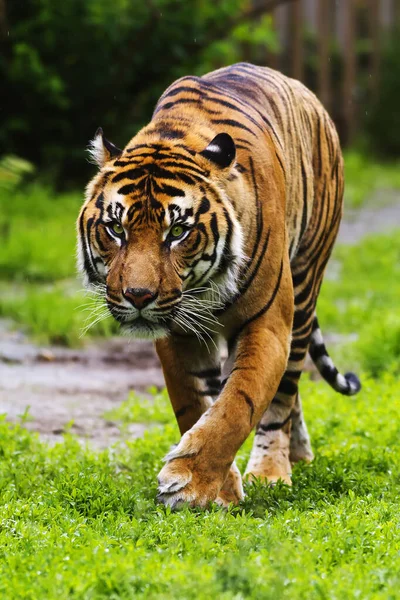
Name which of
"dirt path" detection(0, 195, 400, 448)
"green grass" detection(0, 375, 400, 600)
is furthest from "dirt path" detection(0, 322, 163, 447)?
"green grass" detection(0, 375, 400, 600)

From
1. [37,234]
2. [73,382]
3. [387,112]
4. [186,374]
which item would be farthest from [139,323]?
[387,112]

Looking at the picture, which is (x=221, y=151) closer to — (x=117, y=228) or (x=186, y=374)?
(x=117, y=228)

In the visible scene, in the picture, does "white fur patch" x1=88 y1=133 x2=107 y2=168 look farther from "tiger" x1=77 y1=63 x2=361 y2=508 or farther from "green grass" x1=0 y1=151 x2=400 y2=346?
"green grass" x1=0 y1=151 x2=400 y2=346

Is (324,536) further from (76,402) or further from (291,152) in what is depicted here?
(76,402)

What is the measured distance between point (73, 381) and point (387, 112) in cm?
1151

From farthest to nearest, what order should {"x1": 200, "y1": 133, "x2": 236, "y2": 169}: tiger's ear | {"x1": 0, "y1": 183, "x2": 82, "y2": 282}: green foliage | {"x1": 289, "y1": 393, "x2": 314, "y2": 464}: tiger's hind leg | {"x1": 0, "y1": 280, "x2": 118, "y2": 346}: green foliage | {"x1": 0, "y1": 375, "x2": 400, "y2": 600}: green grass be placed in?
{"x1": 0, "y1": 183, "x2": 82, "y2": 282}: green foliage, {"x1": 0, "y1": 280, "x2": 118, "y2": 346}: green foliage, {"x1": 289, "y1": 393, "x2": 314, "y2": 464}: tiger's hind leg, {"x1": 200, "y1": 133, "x2": 236, "y2": 169}: tiger's ear, {"x1": 0, "y1": 375, "x2": 400, "y2": 600}: green grass

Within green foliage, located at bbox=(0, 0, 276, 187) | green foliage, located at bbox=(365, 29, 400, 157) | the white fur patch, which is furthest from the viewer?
green foliage, located at bbox=(365, 29, 400, 157)

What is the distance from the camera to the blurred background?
7.42 m

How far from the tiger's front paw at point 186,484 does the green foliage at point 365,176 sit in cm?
1053

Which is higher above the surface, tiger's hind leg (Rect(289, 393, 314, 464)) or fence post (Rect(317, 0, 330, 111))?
fence post (Rect(317, 0, 330, 111))

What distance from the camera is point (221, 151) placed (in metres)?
3.90

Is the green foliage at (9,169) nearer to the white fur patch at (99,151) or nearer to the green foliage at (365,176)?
the white fur patch at (99,151)

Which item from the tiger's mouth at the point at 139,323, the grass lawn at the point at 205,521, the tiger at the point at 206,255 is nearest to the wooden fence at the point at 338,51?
the grass lawn at the point at 205,521

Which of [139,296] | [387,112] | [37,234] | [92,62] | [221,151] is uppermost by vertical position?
[387,112]
